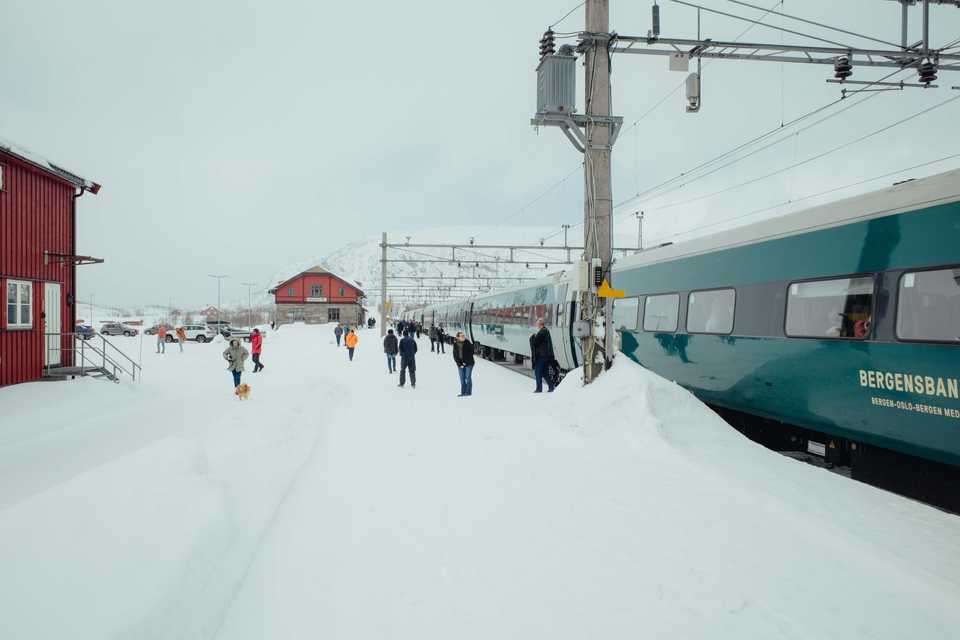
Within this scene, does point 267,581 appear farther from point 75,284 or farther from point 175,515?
point 75,284

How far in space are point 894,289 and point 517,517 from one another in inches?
176

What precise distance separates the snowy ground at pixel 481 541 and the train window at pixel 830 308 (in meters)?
1.60

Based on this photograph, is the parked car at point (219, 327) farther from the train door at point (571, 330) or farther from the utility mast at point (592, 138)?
the utility mast at point (592, 138)

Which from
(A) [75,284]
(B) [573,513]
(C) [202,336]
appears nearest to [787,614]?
(B) [573,513]

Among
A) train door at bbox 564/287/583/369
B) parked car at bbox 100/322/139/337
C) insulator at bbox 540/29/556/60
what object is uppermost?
insulator at bbox 540/29/556/60

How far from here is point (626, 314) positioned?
1208cm

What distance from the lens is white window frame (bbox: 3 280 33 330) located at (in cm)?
1279

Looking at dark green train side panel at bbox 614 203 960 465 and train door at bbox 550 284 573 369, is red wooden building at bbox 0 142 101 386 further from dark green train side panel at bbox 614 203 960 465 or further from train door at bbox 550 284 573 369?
dark green train side panel at bbox 614 203 960 465

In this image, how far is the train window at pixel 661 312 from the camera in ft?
32.9

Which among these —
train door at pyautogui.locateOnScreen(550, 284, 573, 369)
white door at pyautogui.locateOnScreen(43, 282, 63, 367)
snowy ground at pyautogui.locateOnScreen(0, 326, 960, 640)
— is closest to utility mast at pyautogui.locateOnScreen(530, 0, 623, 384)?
snowy ground at pyautogui.locateOnScreen(0, 326, 960, 640)

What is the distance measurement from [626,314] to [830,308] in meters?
5.53

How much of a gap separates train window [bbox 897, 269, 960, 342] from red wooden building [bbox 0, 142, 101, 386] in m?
16.4

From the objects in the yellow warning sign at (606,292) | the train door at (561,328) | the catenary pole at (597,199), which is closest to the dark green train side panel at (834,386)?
the yellow warning sign at (606,292)

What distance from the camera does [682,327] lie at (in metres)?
9.77
